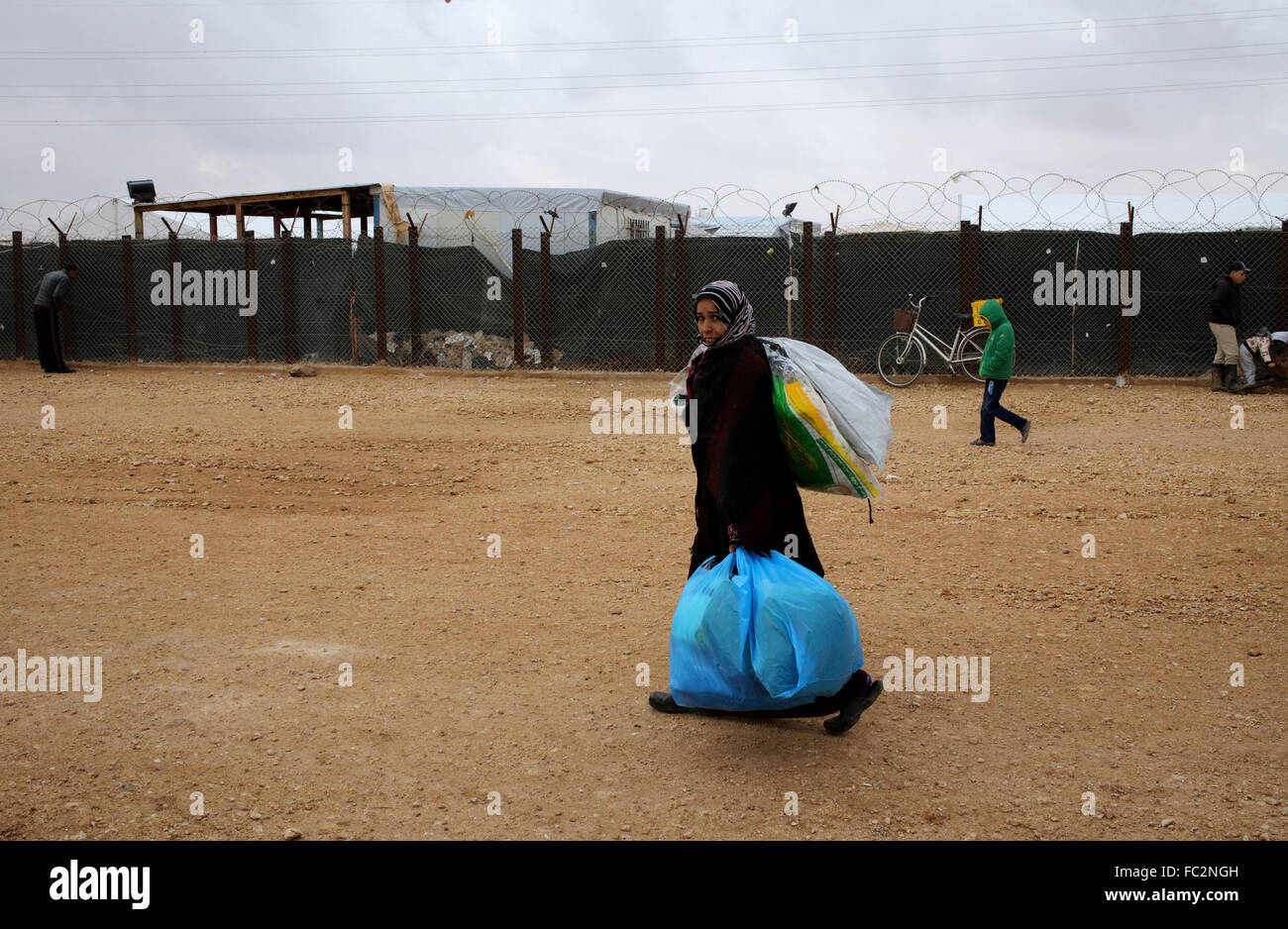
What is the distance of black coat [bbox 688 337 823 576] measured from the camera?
3.61 m

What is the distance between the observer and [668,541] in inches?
260

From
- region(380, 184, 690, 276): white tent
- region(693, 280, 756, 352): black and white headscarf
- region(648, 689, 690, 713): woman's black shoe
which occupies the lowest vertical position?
region(648, 689, 690, 713): woman's black shoe

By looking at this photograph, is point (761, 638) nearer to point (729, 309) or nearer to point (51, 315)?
point (729, 309)

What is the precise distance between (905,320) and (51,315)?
12304mm

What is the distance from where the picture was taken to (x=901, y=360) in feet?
47.9

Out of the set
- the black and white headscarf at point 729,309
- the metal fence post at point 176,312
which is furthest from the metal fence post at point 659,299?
the black and white headscarf at point 729,309

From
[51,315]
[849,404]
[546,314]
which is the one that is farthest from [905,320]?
[51,315]

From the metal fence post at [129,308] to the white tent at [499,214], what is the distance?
13.9 feet

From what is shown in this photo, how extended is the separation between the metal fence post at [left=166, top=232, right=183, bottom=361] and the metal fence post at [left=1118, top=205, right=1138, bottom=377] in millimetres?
13949

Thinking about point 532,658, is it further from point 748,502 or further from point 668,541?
point 668,541

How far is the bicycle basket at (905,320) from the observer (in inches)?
566

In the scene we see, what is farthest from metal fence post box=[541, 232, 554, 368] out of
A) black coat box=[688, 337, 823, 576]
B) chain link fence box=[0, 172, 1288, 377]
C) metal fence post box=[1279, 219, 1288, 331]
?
black coat box=[688, 337, 823, 576]

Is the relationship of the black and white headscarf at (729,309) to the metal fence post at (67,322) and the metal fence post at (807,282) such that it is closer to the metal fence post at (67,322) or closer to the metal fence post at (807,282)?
the metal fence post at (807,282)

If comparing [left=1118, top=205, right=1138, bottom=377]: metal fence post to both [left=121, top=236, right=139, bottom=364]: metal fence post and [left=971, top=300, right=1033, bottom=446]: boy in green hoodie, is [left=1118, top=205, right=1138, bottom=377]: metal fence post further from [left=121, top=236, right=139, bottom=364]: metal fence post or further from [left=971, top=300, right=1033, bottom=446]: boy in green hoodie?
[left=121, top=236, right=139, bottom=364]: metal fence post
